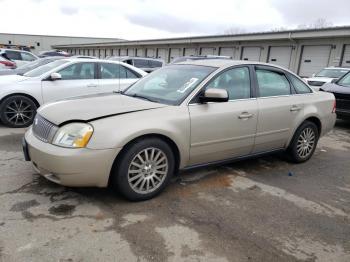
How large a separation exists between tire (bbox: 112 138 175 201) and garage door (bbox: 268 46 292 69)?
67.2ft

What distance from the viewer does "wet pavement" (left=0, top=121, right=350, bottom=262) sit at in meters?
2.66

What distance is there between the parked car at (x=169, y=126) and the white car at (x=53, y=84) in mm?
2924

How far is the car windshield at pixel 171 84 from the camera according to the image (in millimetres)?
3844

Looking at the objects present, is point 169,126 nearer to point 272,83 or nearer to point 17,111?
point 272,83

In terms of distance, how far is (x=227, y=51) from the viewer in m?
26.7

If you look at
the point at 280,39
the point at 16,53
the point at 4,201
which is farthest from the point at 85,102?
the point at 280,39

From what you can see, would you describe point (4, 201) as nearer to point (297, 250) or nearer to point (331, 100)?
point (297, 250)

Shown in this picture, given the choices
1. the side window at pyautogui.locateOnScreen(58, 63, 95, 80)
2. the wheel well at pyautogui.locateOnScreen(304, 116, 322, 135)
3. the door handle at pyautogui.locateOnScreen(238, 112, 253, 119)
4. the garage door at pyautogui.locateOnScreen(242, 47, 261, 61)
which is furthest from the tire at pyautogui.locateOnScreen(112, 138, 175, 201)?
the garage door at pyautogui.locateOnScreen(242, 47, 261, 61)

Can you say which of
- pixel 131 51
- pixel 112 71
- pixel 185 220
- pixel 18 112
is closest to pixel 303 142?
pixel 185 220

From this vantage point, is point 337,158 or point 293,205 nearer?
point 293,205

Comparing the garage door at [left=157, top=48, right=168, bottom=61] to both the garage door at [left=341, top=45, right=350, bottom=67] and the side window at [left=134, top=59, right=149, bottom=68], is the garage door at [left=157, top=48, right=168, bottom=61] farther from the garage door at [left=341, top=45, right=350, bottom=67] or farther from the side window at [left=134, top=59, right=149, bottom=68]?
the side window at [left=134, top=59, right=149, bottom=68]

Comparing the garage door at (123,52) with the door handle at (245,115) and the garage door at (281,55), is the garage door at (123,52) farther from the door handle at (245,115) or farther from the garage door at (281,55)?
the door handle at (245,115)

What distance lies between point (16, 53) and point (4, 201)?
16.4m

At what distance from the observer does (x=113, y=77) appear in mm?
7590
